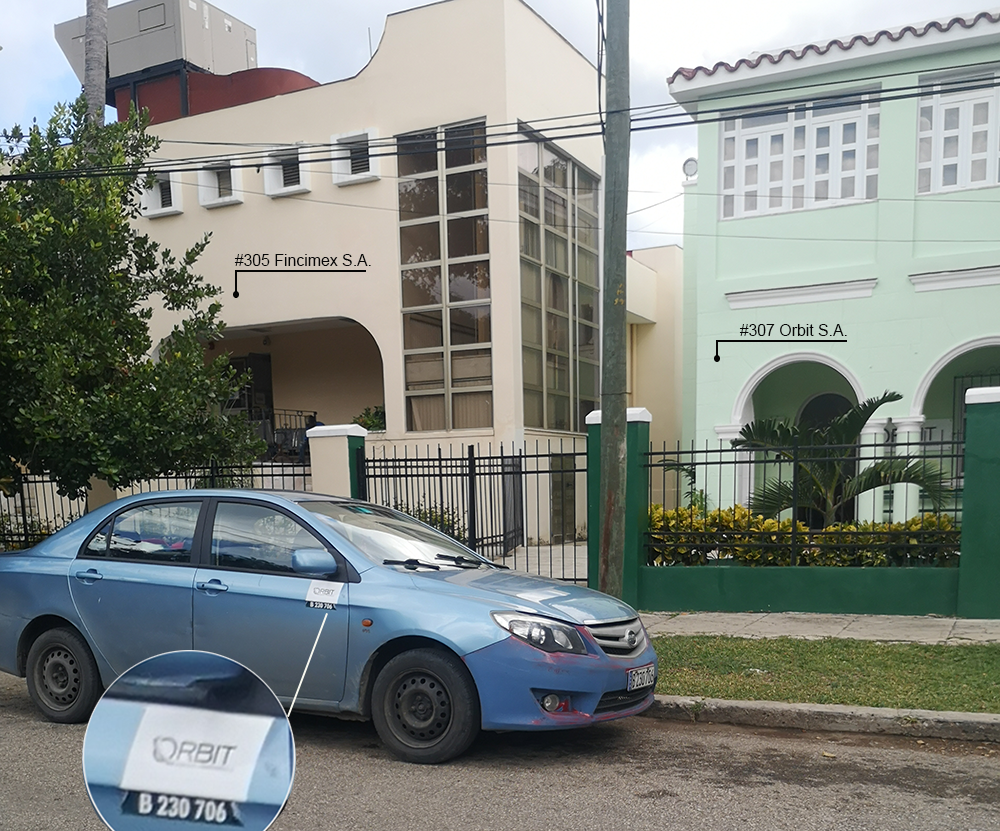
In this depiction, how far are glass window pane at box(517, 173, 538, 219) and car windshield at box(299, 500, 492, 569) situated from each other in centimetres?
1091

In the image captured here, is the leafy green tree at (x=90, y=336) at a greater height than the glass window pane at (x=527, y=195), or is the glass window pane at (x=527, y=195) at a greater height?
the glass window pane at (x=527, y=195)

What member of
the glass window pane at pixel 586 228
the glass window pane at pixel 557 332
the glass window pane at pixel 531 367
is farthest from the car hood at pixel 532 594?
the glass window pane at pixel 586 228

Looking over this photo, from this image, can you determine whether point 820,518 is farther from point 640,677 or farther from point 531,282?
point 531,282

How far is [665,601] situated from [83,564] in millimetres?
6113

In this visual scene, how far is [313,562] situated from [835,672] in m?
4.10

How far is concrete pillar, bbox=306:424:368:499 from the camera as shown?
1167cm

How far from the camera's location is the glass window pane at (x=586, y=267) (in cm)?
1923

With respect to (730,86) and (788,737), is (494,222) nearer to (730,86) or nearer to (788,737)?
(730,86)

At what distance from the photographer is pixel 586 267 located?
776 inches

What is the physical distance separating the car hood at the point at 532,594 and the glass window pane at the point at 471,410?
1056cm

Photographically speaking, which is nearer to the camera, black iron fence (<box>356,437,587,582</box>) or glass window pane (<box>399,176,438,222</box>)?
black iron fence (<box>356,437,587,582</box>)

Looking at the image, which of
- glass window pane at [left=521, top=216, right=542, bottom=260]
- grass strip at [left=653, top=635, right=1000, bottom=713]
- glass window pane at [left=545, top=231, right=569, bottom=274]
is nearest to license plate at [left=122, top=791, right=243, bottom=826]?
grass strip at [left=653, top=635, right=1000, bottom=713]

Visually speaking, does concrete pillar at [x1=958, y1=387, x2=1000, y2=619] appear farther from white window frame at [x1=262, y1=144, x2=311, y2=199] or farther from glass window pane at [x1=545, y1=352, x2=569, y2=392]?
white window frame at [x1=262, y1=144, x2=311, y2=199]

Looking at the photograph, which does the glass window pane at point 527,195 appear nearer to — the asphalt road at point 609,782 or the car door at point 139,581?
the car door at point 139,581
